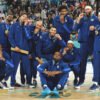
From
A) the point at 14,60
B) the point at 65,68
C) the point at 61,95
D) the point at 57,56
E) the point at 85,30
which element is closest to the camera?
the point at 61,95

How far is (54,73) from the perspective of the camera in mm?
10359

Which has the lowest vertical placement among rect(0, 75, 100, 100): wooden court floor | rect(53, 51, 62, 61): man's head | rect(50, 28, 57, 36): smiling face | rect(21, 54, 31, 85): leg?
rect(0, 75, 100, 100): wooden court floor

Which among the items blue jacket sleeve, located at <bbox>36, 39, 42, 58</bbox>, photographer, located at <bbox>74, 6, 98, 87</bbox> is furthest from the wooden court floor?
blue jacket sleeve, located at <bbox>36, 39, 42, 58</bbox>

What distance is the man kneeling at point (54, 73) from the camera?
10297mm

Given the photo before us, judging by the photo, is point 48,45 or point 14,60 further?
point 14,60

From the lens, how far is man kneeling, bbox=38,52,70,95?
1030 centimetres

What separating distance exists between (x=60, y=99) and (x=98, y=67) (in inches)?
56.3

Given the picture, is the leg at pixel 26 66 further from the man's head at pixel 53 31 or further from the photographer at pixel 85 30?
the photographer at pixel 85 30

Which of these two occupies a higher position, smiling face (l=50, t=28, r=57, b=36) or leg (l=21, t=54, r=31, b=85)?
smiling face (l=50, t=28, r=57, b=36)

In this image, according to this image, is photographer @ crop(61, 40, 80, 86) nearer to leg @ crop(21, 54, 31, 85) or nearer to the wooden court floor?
the wooden court floor

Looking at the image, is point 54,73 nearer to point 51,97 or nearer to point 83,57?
point 51,97

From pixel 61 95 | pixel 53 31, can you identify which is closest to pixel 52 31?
pixel 53 31

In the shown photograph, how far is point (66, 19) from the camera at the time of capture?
11.3m

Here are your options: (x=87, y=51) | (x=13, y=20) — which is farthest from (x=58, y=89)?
(x=13, y=20)
